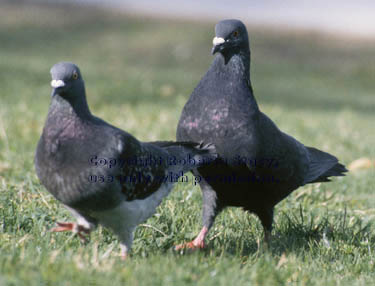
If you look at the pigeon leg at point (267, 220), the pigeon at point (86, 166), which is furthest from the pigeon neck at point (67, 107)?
the pigeon leg at point (267, 220)

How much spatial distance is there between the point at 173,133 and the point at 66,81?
4.29 meters

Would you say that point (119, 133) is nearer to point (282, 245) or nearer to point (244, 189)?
point (244, 189)

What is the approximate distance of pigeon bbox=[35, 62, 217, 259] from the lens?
10.5ft

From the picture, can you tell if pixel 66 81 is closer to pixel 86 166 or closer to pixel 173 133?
pixel 86 166

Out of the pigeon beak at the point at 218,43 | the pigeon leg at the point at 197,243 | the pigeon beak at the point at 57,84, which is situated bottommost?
the pigeon leg at the point at 197,243

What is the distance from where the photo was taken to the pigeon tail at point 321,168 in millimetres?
4573

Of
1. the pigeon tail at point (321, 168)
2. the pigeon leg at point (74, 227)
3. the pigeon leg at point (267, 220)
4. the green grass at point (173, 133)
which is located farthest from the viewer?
the pigeon tail at point (321, 168)

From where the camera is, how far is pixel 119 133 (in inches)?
136

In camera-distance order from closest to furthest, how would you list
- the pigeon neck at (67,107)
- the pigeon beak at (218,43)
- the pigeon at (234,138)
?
1. the pigeon neck at (67,107)
2. the pigeon at (234,138)
3. the pigeon beak at (218,43)

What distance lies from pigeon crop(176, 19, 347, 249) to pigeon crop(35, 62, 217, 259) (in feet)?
1.78

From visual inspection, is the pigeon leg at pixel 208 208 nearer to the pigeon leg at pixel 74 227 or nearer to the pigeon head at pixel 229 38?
the pigeon leg at pixel 74 227

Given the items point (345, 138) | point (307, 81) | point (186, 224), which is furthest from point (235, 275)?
point (307, 81)

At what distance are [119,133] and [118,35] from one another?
14.2 m

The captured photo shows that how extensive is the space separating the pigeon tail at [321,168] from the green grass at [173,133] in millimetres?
283
